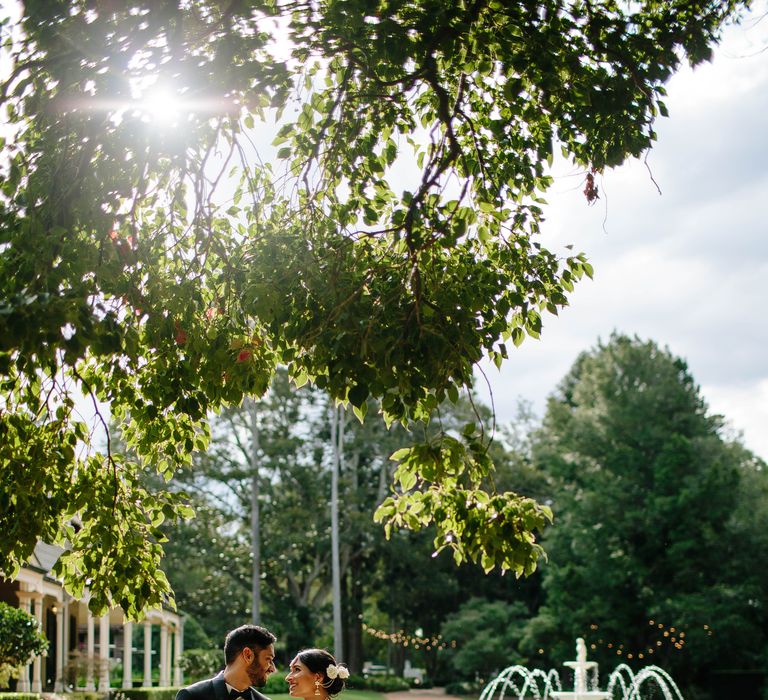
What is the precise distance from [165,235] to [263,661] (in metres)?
3.57

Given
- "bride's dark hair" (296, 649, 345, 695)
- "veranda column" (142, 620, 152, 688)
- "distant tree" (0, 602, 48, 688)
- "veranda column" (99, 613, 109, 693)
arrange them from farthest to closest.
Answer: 1. "veranda column" (142, 620, 152, 688)
2. "veranda column" (99, 613, 109, 693)
3. "distant tree" (0, 602, 48, 688)
4. "bride's dark hair" (296, 649, 345, 695)

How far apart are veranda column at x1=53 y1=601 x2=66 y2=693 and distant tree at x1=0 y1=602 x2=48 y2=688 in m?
6.39

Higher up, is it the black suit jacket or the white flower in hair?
the white flower in hair

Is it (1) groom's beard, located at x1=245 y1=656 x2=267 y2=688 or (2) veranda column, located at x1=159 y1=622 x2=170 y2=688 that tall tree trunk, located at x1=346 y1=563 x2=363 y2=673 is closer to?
(2) veranda column, located at x1=159 y1=622 x2=170 y2=688

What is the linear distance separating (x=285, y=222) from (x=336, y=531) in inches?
1487

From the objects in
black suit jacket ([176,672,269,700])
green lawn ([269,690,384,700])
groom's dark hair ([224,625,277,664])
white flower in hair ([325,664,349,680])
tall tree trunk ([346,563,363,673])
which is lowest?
green lawn ([269,690,384,700])

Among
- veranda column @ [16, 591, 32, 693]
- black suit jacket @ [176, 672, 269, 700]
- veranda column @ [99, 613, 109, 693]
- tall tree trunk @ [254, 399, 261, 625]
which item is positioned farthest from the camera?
tall tree trunk @ [254, 399, 261, 625]

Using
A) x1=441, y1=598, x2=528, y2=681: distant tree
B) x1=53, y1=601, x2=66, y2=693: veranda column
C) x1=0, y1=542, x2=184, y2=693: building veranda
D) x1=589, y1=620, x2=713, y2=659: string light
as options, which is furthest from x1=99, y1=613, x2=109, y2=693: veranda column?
x1=441, y1=598, x2=528, y2=681: distant tree

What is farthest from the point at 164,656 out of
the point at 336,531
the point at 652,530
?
the point at 652,530

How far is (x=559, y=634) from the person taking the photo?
40.1 metres

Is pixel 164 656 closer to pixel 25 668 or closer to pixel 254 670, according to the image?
pixel 25 668

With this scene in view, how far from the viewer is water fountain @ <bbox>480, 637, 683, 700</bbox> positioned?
1761cm

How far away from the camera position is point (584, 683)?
17656 millimetres

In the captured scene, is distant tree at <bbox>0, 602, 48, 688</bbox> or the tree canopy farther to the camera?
distant tree at <bbox>0, 602, 48, 688</bbox>
